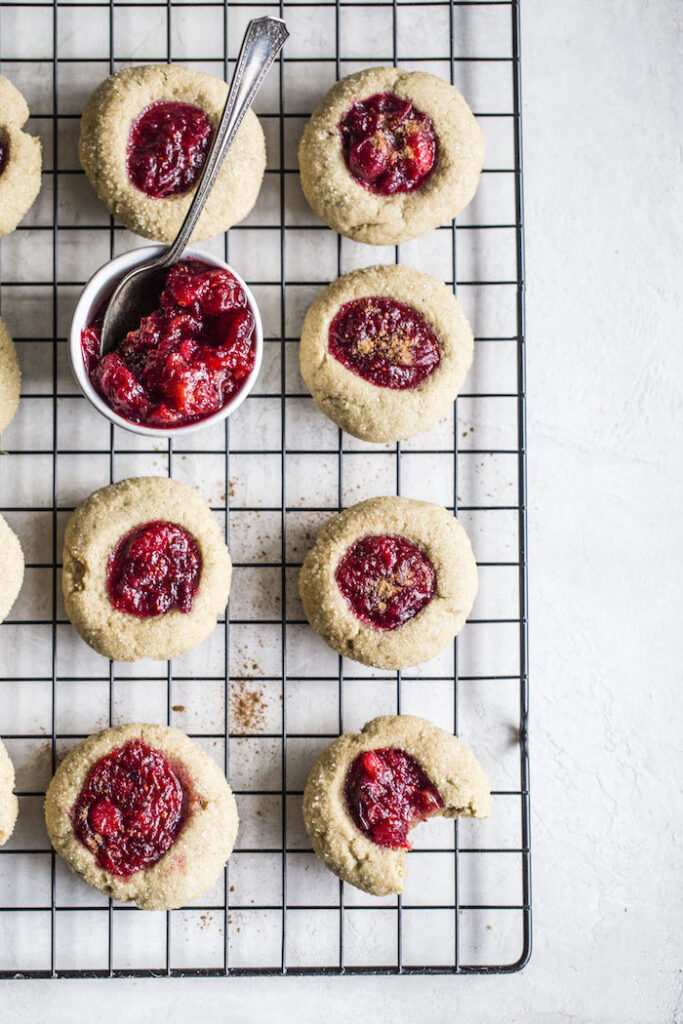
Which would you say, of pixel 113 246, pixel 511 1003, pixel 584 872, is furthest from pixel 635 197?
pixel 511 1003

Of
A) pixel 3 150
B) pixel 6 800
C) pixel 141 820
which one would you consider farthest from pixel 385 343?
Result: pixel 6 800

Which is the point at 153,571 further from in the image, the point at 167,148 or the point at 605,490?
the point at 605,490

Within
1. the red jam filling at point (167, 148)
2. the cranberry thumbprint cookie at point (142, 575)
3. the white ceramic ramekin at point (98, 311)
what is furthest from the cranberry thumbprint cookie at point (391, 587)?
the red jam filling at point (167, 148)

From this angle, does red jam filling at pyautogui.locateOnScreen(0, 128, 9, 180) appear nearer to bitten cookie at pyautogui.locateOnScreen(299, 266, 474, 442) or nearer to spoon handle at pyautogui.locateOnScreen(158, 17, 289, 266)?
spoon handle at pyautogui.locateOnScreen(158, 17, 289, 266)

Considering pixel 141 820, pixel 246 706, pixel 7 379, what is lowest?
pixel 141 820

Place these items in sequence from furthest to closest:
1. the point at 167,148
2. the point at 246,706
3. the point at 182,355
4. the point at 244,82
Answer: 1. the point at 246,706
2. the point at 167,148
3. the point at 182,355
4. the point at 244,82

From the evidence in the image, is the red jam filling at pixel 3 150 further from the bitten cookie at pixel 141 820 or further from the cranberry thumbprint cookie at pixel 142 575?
the bitten cookie at pixel 141 820

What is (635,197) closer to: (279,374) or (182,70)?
(279,374)
